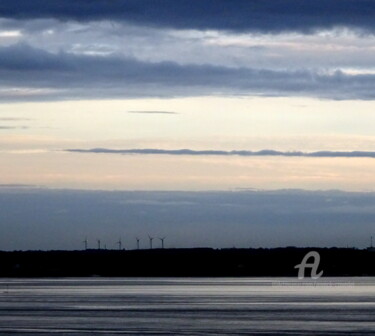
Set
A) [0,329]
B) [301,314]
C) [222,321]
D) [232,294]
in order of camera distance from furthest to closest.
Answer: [232,294] < [301,314] < [222,321] < [0,329]

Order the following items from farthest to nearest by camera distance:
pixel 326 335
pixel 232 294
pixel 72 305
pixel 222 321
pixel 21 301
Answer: pixel 232 294
pixel 21 301
pixel 72 305
pixel 222 321
pixel 326 335

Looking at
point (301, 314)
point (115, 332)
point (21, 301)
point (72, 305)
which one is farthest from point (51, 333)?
point (21, 301)

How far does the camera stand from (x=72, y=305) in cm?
7244

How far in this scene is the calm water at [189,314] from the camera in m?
53.7

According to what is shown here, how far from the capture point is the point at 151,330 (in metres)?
53.2

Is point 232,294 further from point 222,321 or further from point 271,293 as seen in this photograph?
point 222,321

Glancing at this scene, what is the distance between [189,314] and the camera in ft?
208

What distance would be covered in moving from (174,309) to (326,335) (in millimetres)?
18000

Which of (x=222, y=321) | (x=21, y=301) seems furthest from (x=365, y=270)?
(x=222, y=321)

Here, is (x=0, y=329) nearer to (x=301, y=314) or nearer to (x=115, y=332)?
(x=115, y=332)

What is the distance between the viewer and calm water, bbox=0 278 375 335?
2114 inches

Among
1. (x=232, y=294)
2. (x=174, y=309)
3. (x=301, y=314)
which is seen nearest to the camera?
(x=301, y=314)

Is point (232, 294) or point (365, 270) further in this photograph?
point (365, 270)

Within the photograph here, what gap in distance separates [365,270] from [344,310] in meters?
122
